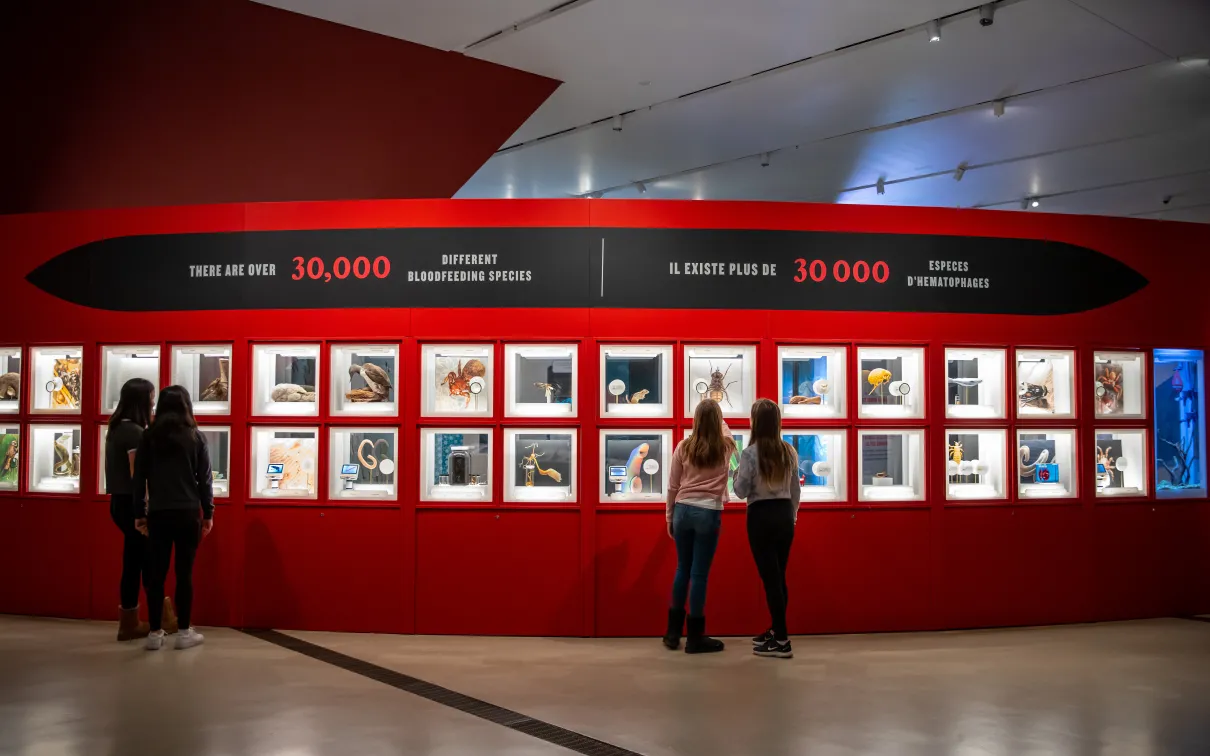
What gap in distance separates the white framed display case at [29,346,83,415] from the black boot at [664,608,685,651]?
172 inches

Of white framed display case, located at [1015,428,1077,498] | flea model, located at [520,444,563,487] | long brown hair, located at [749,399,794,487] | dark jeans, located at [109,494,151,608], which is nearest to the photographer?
long brown hair, located at [749,399,794,487]

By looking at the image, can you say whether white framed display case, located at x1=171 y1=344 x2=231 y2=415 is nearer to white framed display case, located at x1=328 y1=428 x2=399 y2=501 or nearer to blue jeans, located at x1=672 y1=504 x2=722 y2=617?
white framed display case, located at x1=328 y1=428 x2=399 y2=501

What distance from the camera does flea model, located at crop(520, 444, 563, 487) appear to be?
19.2 ft

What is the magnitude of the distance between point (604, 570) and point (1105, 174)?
8632 millimetres

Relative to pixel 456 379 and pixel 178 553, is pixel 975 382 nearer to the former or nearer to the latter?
pixel 456 379

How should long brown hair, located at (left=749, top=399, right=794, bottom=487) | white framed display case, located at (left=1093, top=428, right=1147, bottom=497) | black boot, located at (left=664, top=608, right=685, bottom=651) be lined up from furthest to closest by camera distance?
1. white framed display case, located at (left=1093, top=428, right=1147, bottom=497)
2. black boot, located at (left=664, top=608, right=685, bottom=651)
3. long brown hair, located at (left=749, top=399, right=794, bottom=487)

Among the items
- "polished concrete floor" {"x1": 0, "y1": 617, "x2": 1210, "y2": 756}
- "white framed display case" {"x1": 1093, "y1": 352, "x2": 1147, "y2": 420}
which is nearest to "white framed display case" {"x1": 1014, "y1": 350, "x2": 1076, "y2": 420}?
"white framed display case" {"x1": 1093, "y1": 352, "x2": 1147, "y2": 420}

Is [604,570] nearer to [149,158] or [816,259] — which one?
[816,259]

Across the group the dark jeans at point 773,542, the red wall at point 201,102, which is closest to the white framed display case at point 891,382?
the dark jeans at point 773,542

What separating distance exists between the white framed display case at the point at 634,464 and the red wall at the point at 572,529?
9 centimetres

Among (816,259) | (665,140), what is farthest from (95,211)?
(665,140)

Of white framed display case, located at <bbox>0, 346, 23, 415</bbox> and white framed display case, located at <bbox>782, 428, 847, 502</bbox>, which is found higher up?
white framed display case, located at <bbox>0, 346, 23, 415</bbox>

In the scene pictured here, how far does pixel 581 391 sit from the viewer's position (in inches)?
228

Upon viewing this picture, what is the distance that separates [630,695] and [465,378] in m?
2.41
